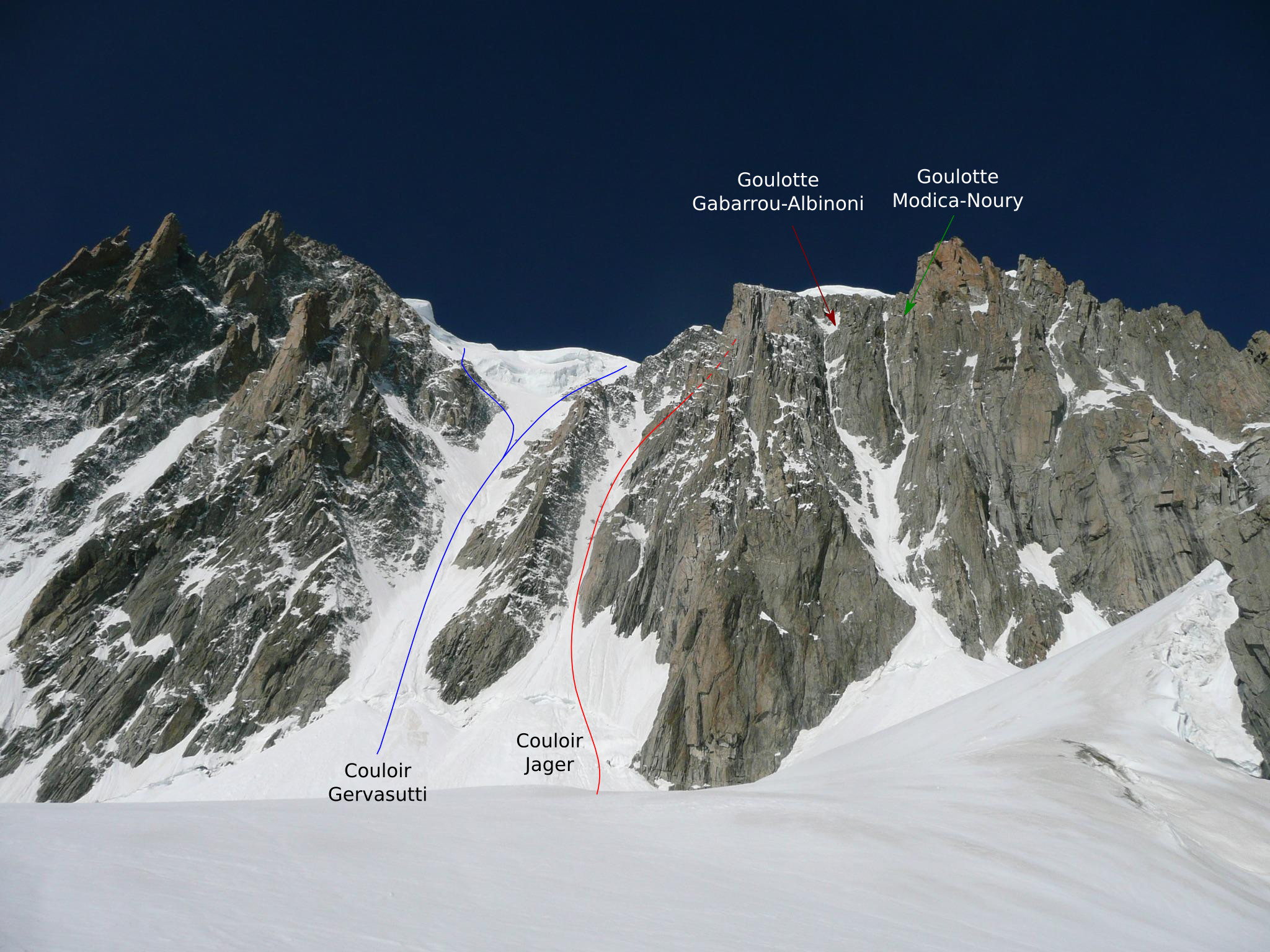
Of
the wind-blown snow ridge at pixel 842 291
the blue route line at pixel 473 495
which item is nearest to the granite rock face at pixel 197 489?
the blue route line at pixel 473 495

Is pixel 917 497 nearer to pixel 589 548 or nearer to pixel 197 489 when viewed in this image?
pixel 589 548

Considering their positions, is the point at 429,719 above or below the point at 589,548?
below

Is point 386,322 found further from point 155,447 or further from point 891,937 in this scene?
point 891,937

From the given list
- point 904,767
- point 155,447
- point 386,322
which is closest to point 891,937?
point 904,767

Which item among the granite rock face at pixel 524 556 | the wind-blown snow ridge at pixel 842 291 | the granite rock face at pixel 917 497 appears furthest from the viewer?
the wind-blown snow ridge at pixel 842 291

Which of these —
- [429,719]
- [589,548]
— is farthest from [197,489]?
[589,548]

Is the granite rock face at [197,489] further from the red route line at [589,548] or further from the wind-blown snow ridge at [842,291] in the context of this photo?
the wind-blown snow ridge at [842,291]
